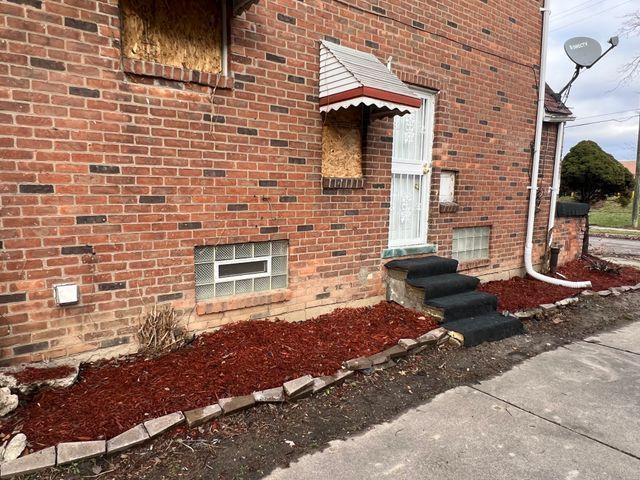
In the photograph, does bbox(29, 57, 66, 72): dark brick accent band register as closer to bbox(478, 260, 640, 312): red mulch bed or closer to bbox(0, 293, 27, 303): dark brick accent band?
bbox(0, 293, 27, 303): dark brick accent band

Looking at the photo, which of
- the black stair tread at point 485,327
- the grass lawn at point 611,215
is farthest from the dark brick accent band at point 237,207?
the grass lawn at point 611,215

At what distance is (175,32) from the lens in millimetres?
3379

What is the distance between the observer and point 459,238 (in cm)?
620

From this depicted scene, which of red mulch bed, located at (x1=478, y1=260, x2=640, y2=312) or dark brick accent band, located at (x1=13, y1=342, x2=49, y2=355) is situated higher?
dark brick accent band, located at (x1=13, y1=342, x2=49, y2=355)

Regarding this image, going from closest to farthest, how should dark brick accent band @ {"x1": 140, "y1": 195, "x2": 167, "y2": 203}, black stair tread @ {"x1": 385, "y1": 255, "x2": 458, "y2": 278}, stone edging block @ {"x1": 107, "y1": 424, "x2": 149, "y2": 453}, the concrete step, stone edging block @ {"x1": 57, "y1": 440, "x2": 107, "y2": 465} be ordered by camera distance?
stone edging block @ {"x1": 57, "y1": 440, "x2": 107, "y2": 465}, stone edging block @ {"x1": 107, "y1": 424, "x2": 149, "y2": 453}, dark brick accent band @ {"x1": 140, "y1": 195, "x2": 167, "y2": 203}, the concrete step, black stair tread @ {"x1": 385, "y1": 255, "x2": 458, "y2": 278}

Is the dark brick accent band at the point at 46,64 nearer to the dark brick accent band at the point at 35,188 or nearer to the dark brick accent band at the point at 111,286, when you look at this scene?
the dark brick accent band at the point at 35,188

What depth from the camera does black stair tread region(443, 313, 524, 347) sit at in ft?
14.2

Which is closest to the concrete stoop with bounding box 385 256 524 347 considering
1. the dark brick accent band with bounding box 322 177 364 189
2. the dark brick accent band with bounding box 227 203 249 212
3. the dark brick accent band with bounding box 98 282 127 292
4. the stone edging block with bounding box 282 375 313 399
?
the dark brick accent band with bounding box 322 177 364 189

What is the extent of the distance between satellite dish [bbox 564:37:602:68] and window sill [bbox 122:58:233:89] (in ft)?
22.7

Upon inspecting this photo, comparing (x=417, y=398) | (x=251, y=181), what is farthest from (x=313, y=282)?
(x=417, y=398)

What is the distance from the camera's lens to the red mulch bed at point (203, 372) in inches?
100

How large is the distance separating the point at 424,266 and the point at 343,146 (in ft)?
6.12

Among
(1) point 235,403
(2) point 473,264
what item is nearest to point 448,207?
(2) point 473,264

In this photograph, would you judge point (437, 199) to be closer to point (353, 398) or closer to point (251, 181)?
point (251, 181)
